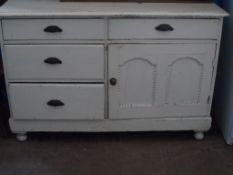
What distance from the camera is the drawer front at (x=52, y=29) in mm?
1779

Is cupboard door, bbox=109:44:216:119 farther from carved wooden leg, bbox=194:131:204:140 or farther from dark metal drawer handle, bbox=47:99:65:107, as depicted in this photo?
dark metal drawer handle, bbox=47:99:65:107

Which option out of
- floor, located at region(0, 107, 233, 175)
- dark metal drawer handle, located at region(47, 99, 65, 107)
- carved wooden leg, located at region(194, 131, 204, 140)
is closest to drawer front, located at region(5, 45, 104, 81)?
dark metal drawer handle, located at region(47, 99, 65, 107)

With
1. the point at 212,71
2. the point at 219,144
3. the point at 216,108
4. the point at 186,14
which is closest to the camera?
the point at 186,14

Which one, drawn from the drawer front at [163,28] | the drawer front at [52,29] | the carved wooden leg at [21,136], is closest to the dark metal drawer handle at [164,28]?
the drawer front at [163,28]

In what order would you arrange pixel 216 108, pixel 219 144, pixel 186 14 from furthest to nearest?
pixel 216 108
pixel 219 144
pixel 186 14

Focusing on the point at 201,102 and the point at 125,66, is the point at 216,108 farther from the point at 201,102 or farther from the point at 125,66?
the point at 125,66

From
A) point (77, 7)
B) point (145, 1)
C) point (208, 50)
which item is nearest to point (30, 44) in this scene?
point (77, 7)

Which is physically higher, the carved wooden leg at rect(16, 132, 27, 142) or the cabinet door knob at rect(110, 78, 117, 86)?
the cabinet door knob at rect(110, 78, 117, 86)

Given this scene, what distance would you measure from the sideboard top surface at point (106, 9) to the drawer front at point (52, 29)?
36 mm

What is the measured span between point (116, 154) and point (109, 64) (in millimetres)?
504

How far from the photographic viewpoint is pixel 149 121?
6.64 ft

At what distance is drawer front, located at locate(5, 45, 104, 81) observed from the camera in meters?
1.83

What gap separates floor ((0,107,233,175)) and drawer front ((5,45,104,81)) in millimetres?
408

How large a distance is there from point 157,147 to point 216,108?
0.50 m
